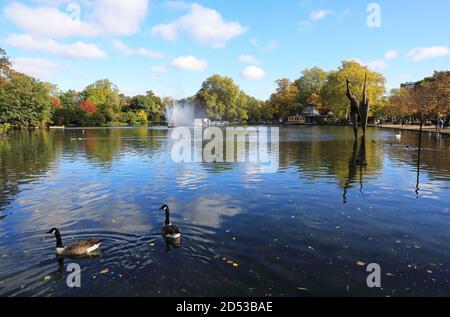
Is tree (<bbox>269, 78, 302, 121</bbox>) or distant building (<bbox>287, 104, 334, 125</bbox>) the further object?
tree (<bbox>269, 78, 302, 121</bbox>)

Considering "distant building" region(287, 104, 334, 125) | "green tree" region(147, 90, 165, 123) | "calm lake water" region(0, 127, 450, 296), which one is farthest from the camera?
"green tree" region(147, 90, 165, 123)

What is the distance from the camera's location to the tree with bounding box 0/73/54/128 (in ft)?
241

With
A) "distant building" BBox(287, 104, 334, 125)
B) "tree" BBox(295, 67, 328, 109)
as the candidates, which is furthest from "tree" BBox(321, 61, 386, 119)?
"tree" BBox(295, 67, 328, 109)

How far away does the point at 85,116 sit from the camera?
366 ft

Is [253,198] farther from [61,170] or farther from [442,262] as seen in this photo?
[61,170]

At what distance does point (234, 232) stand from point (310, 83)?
5126 inches

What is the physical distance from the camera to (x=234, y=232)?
32.3 feet

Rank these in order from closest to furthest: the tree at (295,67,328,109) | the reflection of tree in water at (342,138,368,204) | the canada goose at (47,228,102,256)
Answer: the canada goose at (47,228,102,256) < the reflection of tree in water at (342,138,368,204) < the tree at (295,67,328,109)

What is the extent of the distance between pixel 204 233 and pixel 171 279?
108 inches

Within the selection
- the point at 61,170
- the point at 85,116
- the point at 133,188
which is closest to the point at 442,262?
the point at 133,188

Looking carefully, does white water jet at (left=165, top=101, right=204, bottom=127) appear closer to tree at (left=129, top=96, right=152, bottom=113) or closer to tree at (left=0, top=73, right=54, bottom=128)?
tree at (left=129, top=96, right=152, bottom=113)

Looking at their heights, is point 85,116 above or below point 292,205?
above

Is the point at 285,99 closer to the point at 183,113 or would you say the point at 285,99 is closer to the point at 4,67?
the point at 183,113

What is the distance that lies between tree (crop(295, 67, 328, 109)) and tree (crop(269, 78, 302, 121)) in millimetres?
2644
